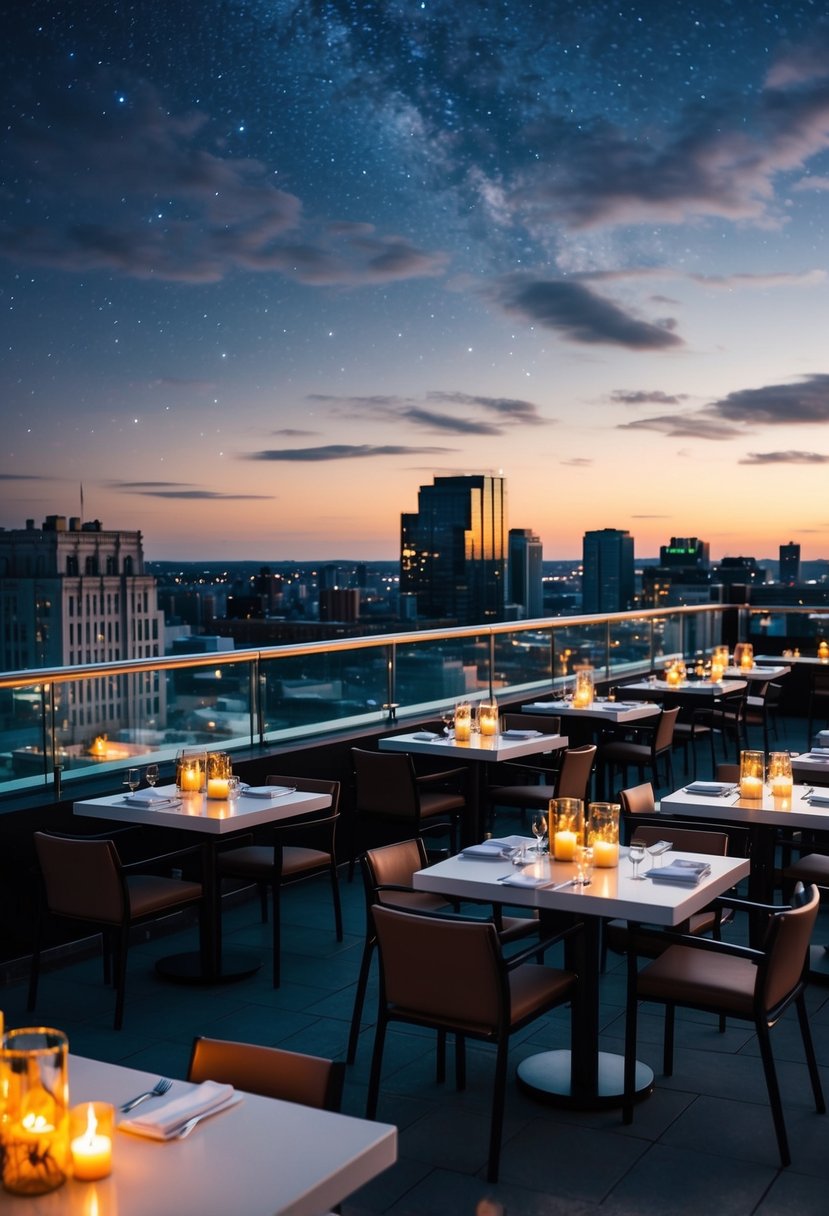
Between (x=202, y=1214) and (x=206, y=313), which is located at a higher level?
(x=206, y=313)

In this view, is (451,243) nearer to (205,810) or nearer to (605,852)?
(205,810)

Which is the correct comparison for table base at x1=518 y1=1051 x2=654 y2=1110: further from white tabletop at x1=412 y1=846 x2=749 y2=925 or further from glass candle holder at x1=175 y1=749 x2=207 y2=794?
glass candle holder at x1=175 y1=749 x2=207 y2=794

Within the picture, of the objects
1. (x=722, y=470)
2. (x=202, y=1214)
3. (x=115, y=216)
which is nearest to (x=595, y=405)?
(x=722, y=470)

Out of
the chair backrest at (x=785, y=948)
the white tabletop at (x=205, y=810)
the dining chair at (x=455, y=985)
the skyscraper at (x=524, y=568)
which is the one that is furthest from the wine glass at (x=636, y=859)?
the skyscraper at (x=524, y=568)

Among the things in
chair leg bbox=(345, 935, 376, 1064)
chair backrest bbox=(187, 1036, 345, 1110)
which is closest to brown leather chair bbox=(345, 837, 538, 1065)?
chair leg bbox=(345, 935, 376, 1064)

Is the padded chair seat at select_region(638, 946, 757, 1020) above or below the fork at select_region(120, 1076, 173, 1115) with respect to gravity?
below

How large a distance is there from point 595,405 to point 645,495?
5.25 metres

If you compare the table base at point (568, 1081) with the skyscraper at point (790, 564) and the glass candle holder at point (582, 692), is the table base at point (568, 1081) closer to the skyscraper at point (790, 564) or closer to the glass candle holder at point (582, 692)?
the glass candle holder at point (582, 692)

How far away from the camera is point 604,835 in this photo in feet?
14.5

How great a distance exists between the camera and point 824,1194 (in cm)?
361

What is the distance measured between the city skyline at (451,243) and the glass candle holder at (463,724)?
8.16 m

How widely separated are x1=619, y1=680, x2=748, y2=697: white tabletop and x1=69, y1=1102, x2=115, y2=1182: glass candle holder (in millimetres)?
9313

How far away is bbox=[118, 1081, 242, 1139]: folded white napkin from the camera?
7.48ft

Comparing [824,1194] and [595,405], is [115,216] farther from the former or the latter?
[824,1194]
